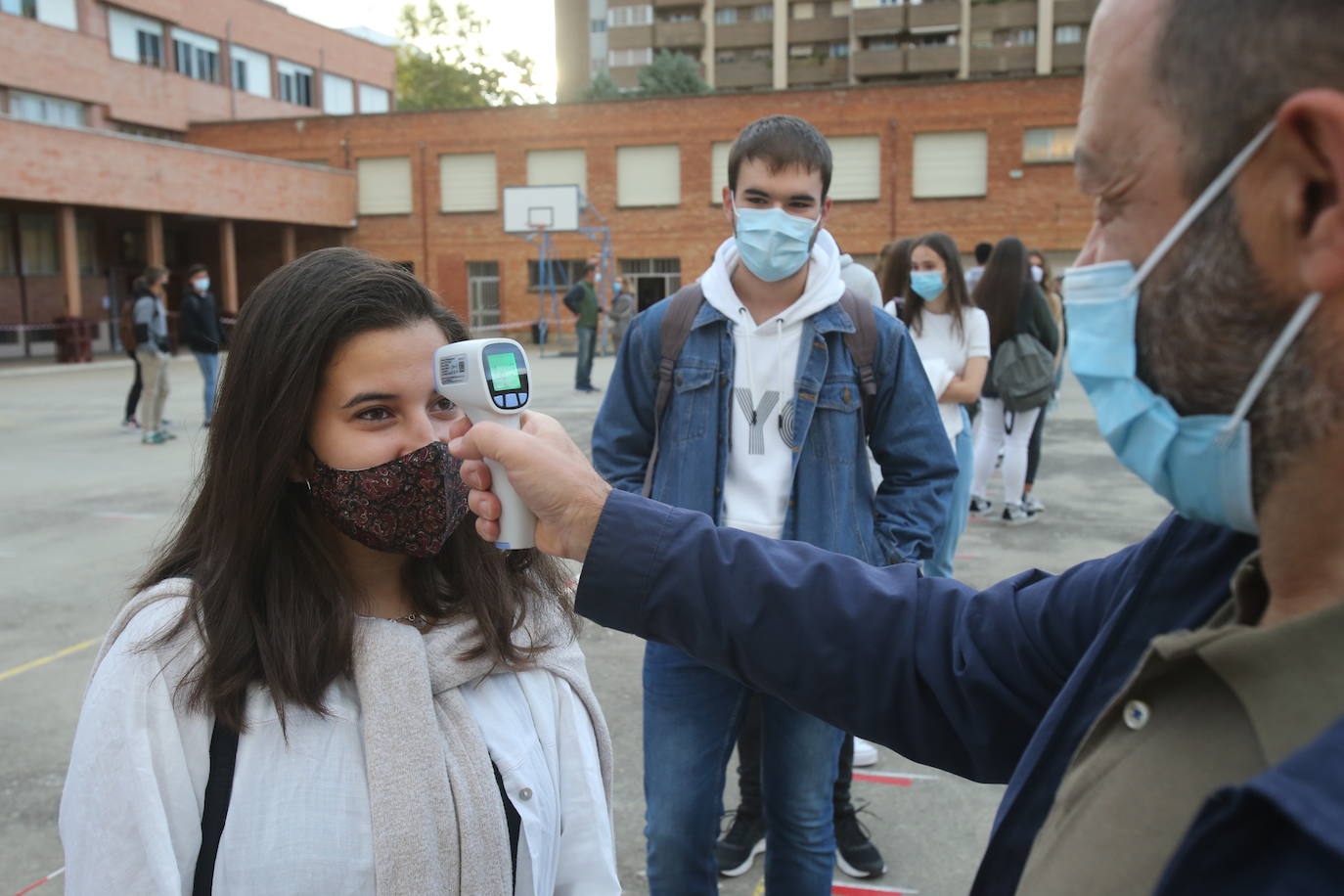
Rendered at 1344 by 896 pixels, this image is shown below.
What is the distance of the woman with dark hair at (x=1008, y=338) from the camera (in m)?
7.36

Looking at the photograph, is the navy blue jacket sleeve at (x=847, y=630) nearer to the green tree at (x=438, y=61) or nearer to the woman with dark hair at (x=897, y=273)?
the woman with dark hair at (x=897, y=273)

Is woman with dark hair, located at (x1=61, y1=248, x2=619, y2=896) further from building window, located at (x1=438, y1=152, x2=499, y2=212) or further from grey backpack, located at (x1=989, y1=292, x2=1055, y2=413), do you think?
building window, located at (x1=438, y1=152, x2=499, y2=212)

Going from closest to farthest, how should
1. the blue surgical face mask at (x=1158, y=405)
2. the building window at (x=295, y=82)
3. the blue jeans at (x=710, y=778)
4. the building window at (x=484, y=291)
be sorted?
the blue surgical face mask at (x=1158, y=405)
the blue jeans at (x=710, y=778)
the building window at (x=484, y=291)
the building window at (x=295, y=82)

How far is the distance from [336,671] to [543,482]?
54 cm

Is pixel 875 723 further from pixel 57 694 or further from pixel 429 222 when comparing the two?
pixel 429 222

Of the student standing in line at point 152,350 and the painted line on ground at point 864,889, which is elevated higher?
the student standing in line at point 152,350

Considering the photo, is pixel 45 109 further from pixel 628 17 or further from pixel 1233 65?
pixel 628 17

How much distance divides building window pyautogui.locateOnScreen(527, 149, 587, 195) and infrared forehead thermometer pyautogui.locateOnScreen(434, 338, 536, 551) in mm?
35120

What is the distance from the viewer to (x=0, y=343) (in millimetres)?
28484

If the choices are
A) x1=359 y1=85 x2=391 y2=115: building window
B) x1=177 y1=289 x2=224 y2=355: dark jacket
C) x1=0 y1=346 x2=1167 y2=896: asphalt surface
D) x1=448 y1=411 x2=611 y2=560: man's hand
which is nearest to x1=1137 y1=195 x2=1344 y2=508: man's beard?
x1=448 y1=411 x2=611 y2=560: man's hand

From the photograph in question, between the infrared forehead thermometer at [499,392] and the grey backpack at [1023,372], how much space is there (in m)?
6.54

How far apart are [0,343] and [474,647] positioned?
106ft

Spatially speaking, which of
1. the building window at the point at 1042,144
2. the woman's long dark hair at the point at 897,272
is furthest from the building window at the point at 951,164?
the woman's long dark hair at the point at 897,272

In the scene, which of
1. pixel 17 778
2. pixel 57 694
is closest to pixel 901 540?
pixel 17 778
